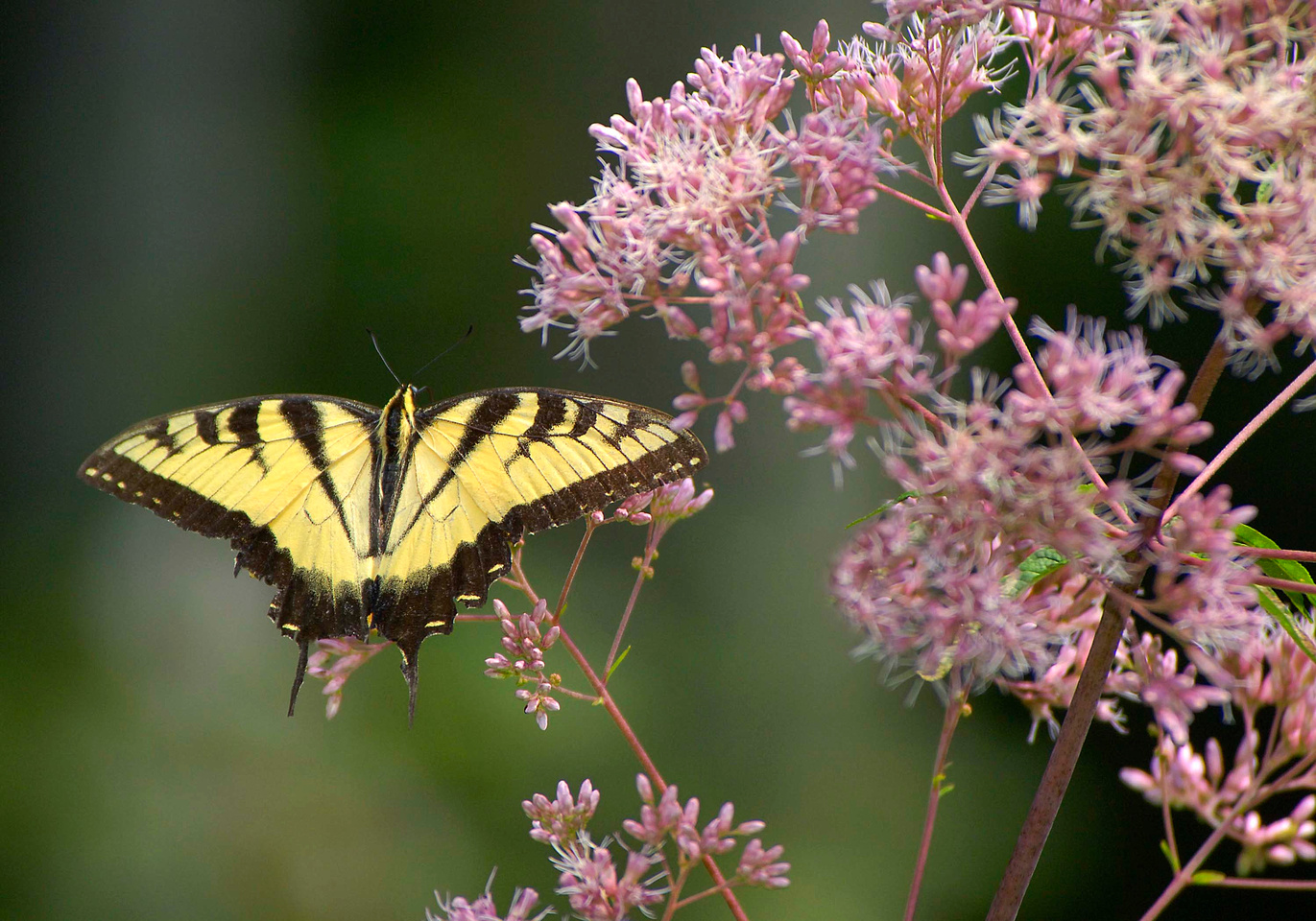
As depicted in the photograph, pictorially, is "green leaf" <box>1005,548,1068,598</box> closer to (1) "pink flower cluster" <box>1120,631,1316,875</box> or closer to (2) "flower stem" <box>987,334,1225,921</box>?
(2) "flower stem" <box>987,334,1225,921</box>

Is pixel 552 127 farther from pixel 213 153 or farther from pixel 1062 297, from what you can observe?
pixel 1062 297

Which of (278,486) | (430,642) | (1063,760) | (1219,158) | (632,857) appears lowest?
(430,642)

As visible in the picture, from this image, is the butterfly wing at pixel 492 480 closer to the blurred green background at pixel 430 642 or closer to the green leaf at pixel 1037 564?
the green leaf at pixel 1037 564

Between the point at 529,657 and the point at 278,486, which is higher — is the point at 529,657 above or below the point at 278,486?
below

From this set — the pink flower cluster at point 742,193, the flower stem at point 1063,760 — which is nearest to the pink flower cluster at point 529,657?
the pink flower cluster at point 742,193

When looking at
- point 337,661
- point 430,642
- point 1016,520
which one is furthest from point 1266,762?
point 430,642

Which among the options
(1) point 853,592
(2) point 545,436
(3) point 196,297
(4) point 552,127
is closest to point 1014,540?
(1) point 853,592

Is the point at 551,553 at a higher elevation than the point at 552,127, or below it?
below

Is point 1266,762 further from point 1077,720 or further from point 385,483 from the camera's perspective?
point 385,483

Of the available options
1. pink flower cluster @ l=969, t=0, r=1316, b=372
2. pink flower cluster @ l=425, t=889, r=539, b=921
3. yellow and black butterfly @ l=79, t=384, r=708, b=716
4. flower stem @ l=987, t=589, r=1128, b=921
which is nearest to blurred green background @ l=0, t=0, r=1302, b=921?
yellow and black butterfly @ l=79, t=384, r=708, b=716
